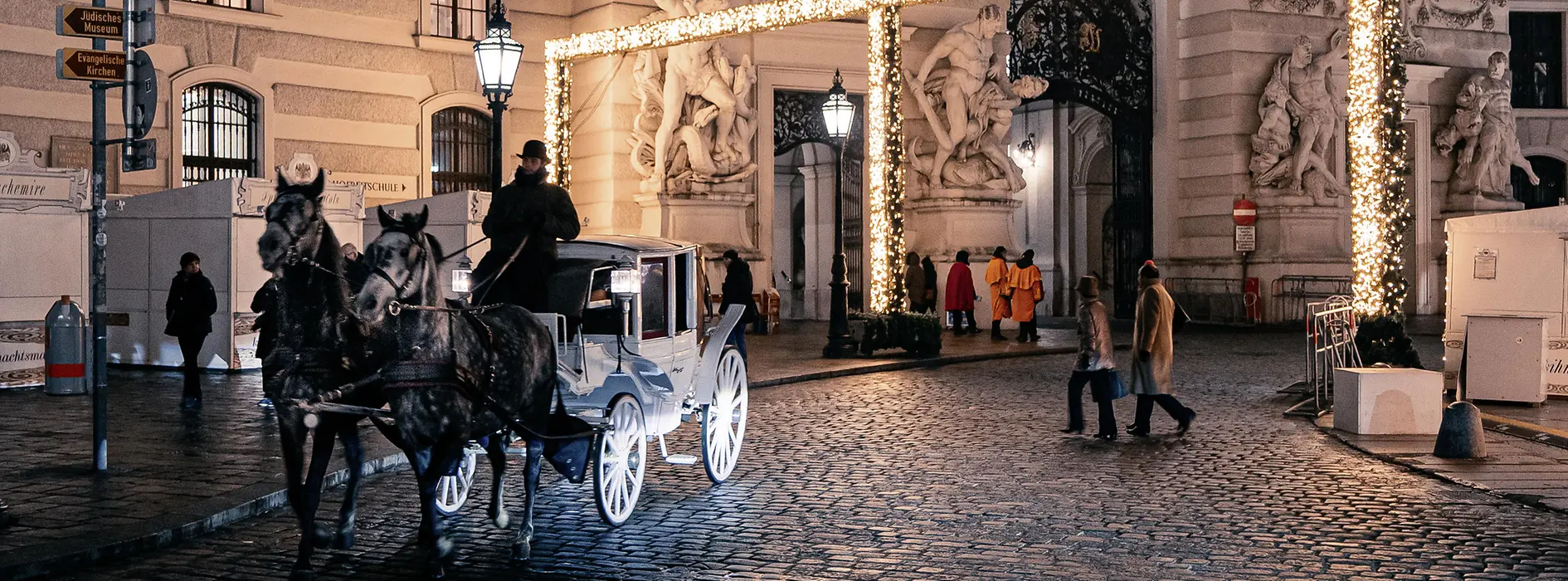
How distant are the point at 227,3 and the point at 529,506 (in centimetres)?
1752

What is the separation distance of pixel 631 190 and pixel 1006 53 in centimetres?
816

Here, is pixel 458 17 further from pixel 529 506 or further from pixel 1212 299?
pixel 529 506

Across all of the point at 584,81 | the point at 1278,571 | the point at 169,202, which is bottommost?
the point at 1278,571

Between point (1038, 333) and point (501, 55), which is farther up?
point (501, 55)

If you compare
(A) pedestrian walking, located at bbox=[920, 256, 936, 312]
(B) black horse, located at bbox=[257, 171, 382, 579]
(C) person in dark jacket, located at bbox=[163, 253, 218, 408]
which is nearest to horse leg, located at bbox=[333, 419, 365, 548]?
(B) black horse, located at bbox=[257, 171, 382, 579]

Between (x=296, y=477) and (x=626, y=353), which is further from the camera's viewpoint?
(x=626, y=353)

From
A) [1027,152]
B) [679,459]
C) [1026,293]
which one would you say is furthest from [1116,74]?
[679,459]

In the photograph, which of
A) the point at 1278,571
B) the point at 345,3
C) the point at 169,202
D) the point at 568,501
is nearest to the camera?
the point at 1278,571

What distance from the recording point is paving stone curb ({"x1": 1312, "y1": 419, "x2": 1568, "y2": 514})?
31.5 feet

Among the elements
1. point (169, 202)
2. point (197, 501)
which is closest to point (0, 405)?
point (169, 202)

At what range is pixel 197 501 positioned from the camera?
9.11 m

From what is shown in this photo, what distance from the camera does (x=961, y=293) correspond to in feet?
89.8

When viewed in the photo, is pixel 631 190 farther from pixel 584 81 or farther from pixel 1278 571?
pixel 1278 571

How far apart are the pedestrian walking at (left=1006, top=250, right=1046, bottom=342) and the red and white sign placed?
702 cm
